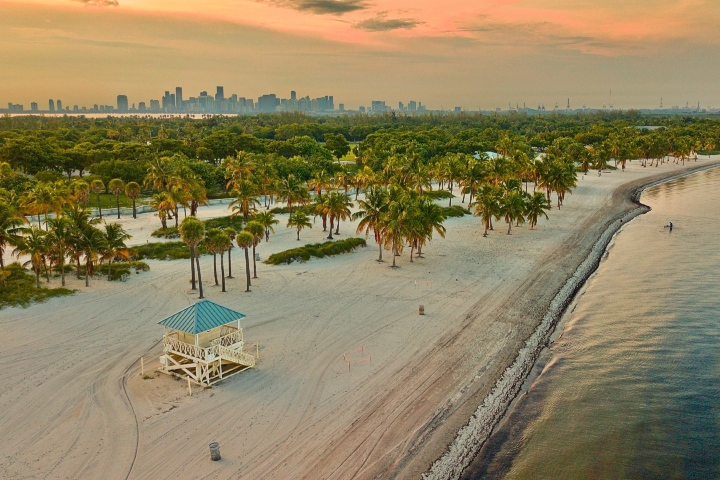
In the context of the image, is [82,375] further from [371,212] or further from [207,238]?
[371,212]

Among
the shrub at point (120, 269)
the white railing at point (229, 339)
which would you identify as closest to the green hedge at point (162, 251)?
the shrub at point (120, 269)

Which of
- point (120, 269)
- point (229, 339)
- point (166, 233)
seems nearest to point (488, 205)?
point (166, 233)

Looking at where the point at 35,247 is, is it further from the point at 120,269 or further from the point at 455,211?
the point at 455,211

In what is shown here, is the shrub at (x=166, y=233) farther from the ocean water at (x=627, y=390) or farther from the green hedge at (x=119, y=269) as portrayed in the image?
the ocean water at (x=627, y=390)

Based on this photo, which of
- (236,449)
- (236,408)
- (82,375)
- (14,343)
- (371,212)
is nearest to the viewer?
(236,449)

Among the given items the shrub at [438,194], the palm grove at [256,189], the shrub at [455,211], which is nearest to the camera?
the palm grove at [256,189]

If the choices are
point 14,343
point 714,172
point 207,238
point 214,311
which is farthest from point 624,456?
point 714,172

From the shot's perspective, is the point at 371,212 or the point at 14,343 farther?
the point at 371,212
